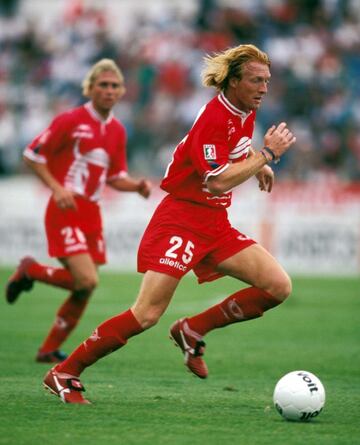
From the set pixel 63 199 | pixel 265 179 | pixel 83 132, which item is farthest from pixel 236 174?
pixel 83 132

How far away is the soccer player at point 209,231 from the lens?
6785 mm

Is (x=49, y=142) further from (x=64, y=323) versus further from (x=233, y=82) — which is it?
(x=233, y=82)

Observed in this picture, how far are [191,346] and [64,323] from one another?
216cm

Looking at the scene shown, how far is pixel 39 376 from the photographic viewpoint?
8297 mm

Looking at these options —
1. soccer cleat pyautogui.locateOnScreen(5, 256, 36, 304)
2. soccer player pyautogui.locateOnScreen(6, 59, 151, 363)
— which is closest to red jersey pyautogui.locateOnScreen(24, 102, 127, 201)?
soccer player pyautogui.locateOnScreen(6, 59, 151, 363)

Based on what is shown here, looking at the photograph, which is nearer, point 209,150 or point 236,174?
point 236,174

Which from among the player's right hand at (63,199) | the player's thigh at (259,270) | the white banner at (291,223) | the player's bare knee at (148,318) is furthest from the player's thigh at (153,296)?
the white banner at (291,223)

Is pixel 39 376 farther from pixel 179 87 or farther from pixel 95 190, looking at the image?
pixel 179 87

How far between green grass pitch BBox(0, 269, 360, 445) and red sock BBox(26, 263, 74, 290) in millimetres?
726

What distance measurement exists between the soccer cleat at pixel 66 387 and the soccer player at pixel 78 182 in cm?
245

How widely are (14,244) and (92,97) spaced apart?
35.6ft

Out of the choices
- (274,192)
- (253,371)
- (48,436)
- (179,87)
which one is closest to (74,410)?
(48,436)

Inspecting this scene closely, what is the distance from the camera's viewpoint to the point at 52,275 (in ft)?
31.9

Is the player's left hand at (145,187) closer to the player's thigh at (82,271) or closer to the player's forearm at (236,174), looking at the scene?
the player's thigh at (82,271)
